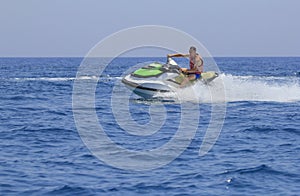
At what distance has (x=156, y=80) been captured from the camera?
22.4 metres

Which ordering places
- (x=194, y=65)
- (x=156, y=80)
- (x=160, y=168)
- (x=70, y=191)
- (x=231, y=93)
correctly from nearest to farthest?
1. (x=70, y=191)
2. (x=160, y=168)
3. (x=156, y=80)
4. (x=194, y=65)
5. (x=231, y=93)

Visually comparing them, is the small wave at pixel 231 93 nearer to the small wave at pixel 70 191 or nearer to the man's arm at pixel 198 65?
the man's arm at pixel 198 65

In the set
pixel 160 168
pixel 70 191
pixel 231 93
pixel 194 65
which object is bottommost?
pixel 70 191

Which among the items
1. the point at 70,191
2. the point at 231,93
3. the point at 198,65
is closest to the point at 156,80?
the point at 198,65

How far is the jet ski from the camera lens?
2239 centimetres

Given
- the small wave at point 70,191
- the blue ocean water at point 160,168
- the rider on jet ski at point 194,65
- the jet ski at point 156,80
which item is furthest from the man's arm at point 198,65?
the small wave at point 70,191

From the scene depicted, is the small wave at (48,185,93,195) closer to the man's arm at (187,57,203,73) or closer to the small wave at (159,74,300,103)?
the small wave at (159,74,300,103)

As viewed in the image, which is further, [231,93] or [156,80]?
[231,93]

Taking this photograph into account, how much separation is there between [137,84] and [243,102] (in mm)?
5321

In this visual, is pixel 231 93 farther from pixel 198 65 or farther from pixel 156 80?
pixel 156 80

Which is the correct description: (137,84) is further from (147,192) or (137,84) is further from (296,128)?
(147,192)

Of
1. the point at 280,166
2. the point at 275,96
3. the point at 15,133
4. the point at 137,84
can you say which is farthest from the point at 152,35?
the point at 275,96

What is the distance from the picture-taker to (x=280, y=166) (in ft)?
38.1

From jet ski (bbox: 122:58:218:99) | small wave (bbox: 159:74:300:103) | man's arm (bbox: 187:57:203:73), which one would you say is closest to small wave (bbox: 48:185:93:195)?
jet ski (bbox: 122:58:218:99)
